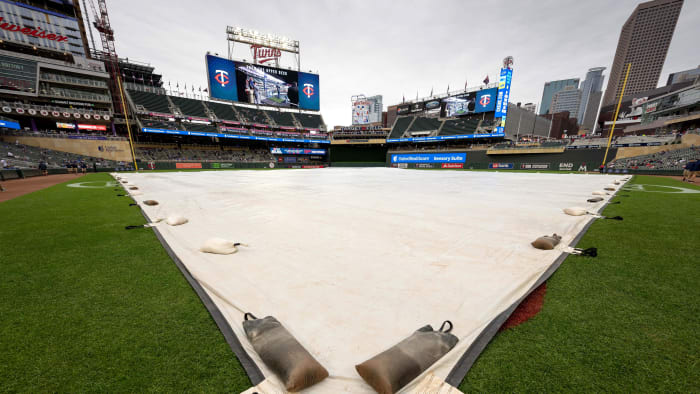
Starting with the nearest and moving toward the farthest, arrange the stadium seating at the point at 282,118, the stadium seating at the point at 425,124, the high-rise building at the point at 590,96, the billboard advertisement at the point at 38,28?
1. the billboard advertisement at the point at 38,28
2. the stadium seating at the point at 425,124
3. the stadium seating at the point at 282,118
4. the high-rise building at the point at 590,96

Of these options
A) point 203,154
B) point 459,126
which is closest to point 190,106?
point 203,154

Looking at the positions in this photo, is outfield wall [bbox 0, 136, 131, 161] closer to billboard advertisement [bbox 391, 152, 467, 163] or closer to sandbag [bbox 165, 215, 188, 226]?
sandbag [bbox 165, 215, 188, 226]

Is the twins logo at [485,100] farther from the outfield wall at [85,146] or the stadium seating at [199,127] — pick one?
the outfield wall at [85,146]

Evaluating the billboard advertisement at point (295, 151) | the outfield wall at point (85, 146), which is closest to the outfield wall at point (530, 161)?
the billboard advertisement at point (295, 151)

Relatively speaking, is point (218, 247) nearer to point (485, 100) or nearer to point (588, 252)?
point (588, 252)

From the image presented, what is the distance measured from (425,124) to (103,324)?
157 ft

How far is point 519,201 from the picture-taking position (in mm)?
7410

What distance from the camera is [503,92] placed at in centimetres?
3559

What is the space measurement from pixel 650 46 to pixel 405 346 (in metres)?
185

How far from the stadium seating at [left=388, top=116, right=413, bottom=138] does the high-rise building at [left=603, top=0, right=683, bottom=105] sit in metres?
120

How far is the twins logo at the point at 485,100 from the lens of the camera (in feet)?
122

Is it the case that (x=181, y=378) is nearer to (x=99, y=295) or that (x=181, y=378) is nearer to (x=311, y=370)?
(x=311, y=370)

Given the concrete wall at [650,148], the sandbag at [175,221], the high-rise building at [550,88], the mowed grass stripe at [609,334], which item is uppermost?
the high-rise building at [550,88]

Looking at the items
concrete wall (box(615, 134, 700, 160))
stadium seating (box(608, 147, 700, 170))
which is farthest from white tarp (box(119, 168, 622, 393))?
concrete wall (box(615, 134, 700, 160))
